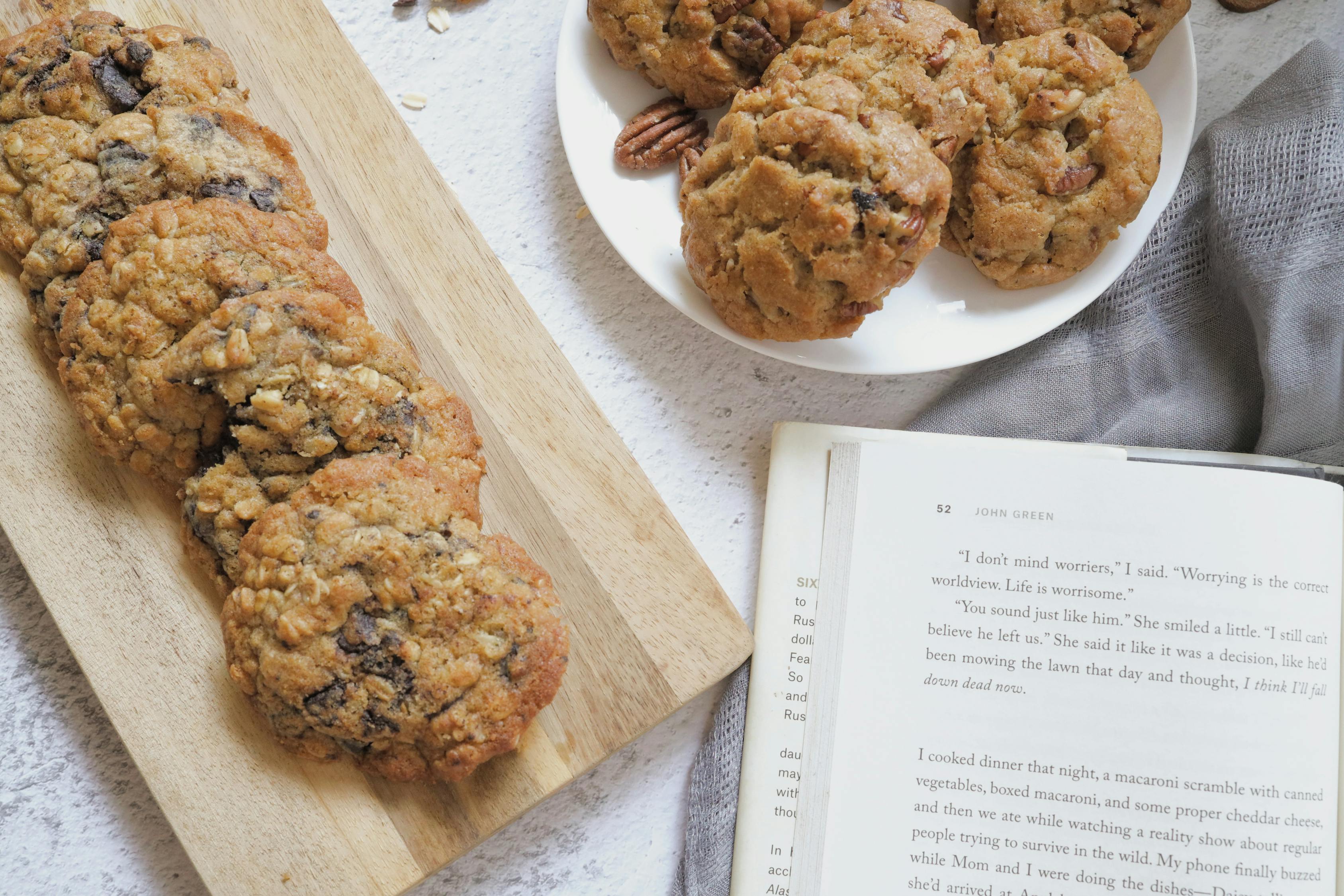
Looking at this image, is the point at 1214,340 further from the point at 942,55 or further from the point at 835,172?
the point at 835,172

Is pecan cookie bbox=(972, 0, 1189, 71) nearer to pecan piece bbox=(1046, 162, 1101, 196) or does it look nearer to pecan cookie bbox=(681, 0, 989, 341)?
pecan cookie bbox=(681, 0, 989, 341)

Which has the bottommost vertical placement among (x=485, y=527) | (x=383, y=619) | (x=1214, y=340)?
(x=1214, y=340)

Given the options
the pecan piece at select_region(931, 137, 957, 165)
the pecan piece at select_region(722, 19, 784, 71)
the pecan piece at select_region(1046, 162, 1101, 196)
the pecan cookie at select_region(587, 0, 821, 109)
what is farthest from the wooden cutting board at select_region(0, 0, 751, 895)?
the pecan piece at select_region(1046, 162, 1101, 196)

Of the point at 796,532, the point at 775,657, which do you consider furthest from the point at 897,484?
the point at 775,657

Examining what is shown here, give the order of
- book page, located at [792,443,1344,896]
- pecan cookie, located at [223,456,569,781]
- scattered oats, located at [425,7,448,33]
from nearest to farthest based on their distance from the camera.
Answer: pecan cookie, located at [223,456,569,781] → book page, located at [792,443,1344,896] → scattered oats, located at [425,7,448,33]

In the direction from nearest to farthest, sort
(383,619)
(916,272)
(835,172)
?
(383,619), (835,172), (916,272)

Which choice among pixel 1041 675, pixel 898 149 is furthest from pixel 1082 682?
pixel 898 149

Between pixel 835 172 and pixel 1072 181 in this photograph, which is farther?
pixel 1072 181
